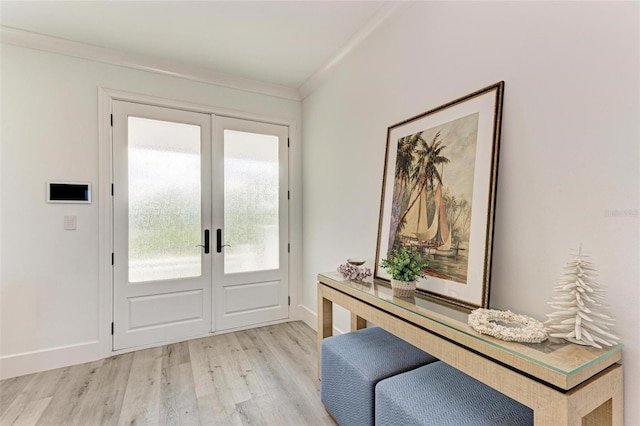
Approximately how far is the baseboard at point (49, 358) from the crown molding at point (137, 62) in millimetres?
2510

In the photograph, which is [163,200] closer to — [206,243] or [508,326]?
[206,243]

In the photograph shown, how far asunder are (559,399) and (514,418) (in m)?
0.32

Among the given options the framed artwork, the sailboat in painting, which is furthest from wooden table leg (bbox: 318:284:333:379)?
the sailboat in painting

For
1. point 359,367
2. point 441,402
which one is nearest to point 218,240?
point 359,367

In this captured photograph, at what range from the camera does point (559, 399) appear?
2.84 ft

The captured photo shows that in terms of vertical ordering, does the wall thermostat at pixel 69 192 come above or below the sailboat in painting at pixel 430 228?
above

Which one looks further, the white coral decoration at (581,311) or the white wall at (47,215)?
the white wall at (47,215)

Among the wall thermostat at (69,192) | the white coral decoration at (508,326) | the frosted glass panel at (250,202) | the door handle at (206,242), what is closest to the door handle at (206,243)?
the door handle at (206,242)

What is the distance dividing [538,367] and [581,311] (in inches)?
12.6

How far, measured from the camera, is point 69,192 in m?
2.50

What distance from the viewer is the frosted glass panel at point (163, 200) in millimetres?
2752

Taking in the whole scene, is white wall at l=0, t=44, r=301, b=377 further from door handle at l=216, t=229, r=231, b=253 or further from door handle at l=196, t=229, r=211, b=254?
door handle at l=216, t=229, r=231, b=253

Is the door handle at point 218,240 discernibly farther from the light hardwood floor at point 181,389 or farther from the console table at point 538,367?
the console table at point 538,367

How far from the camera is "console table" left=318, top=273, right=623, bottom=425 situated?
0.88 metres
